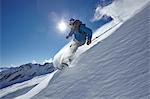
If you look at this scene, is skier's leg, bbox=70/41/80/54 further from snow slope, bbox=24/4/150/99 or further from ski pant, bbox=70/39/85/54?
snow slope, bbox=24/4/150/99

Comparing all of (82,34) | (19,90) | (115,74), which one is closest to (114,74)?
(115,74)

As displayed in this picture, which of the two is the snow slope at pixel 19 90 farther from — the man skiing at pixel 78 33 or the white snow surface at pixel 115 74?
the white snow surface at pixel 115 74

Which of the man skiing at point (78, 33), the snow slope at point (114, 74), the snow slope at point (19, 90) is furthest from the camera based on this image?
the snow slope at point (19, 90)

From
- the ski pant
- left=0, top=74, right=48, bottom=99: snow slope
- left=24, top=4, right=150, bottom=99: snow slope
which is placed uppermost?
left=0, top=74, right=48, bottom=99: snow slope

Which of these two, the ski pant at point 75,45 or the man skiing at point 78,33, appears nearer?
the man skiing at point 78,33

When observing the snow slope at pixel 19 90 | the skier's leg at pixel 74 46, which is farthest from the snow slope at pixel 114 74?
the snow slope at pixel 19 90

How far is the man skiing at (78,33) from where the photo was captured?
347 inches

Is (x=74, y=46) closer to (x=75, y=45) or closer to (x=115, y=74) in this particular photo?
(x=75, y=45)

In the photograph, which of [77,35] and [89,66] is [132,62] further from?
[77,35]

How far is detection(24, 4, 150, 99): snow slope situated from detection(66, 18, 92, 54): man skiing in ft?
6.54

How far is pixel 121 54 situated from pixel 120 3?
8.01 metres

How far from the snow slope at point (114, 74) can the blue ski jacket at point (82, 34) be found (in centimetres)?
198

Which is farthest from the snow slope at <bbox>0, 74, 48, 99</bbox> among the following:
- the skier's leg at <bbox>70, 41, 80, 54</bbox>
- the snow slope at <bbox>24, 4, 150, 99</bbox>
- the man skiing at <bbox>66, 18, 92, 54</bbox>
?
the snow slope at <bbox>24, 4, 150, 99</bbox>

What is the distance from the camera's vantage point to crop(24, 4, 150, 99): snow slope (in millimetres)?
3739
